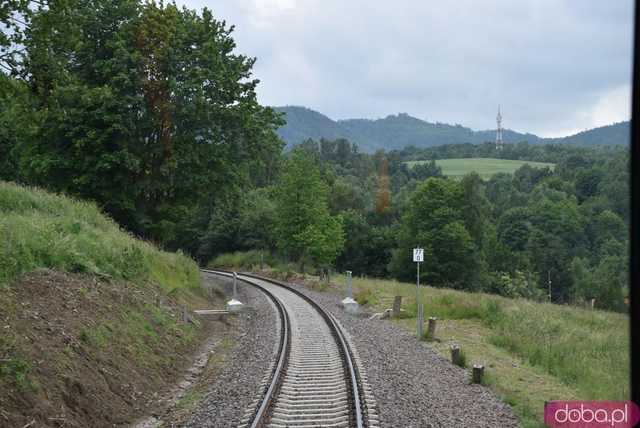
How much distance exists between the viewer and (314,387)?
10375mm

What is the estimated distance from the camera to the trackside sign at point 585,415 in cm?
704

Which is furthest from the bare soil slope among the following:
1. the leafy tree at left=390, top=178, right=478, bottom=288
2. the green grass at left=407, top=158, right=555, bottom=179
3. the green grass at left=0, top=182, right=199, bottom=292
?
the green grass at left=407, top=158, right=555, bottom=179

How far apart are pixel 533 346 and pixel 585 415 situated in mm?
7676

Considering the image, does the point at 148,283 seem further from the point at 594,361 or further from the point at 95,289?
the point at 594,361

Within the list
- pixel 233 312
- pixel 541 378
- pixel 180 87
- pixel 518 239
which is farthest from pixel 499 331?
pixel 518 239

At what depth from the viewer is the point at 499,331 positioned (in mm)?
17562

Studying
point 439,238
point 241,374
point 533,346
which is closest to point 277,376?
point 241,374

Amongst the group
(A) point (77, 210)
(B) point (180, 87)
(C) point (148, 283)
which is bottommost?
(C) point (148, 283)

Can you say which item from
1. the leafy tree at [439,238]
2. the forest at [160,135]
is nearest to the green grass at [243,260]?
the forest at [160,135]

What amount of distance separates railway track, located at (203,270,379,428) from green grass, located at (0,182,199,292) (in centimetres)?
502

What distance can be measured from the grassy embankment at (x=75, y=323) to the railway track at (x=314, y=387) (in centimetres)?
226

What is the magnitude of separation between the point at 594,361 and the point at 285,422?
9323 mm

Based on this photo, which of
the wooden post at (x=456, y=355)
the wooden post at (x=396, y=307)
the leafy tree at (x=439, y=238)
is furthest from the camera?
the leafy tree at (x=439, y=238)

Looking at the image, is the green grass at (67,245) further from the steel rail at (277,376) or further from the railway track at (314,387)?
the railway track at (314,387)
